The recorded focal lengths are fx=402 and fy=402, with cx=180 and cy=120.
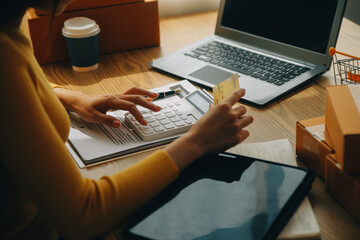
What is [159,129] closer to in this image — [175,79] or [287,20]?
[175,79]

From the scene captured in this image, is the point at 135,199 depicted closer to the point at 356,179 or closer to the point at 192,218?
the point at 192,218

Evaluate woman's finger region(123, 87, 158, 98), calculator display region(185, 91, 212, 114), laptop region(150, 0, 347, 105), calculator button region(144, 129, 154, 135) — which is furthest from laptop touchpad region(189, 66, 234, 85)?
calculator button region(144, 129, 154, 135)

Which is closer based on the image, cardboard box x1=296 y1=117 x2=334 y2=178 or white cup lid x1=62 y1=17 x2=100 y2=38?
cardboard box x1=296 y1=117 x2=334 y2=178

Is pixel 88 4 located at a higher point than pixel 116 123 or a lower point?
higher

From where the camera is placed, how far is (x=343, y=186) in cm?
72

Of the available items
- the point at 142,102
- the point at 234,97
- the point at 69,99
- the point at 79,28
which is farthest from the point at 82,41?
the point at 234,97

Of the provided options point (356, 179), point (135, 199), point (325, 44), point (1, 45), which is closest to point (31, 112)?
point (1, 45)

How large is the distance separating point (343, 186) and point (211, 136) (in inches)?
10.2

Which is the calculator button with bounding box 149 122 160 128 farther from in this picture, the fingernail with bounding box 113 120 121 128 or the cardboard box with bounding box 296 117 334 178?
the cardboard box with bounding box 296 117 334 178

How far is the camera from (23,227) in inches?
31.6

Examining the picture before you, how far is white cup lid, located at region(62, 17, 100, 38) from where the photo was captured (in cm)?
125

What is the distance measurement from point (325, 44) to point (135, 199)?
0.81 metres

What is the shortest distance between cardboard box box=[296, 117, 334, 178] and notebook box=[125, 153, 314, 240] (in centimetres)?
6

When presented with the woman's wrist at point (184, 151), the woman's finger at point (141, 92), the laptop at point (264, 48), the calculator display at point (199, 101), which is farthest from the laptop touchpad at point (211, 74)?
the woman's wrist at point (184, 151)
